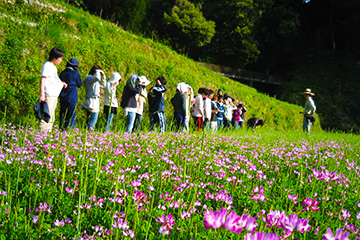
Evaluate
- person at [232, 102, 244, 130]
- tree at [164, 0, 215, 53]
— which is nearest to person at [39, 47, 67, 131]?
person at [232, 102, 244, 130]

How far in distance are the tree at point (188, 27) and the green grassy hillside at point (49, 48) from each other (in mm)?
20516

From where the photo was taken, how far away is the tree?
1340 inches

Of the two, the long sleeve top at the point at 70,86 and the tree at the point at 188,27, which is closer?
the long sleeve top at the point at 70,86

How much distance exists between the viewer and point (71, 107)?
18.8 ft

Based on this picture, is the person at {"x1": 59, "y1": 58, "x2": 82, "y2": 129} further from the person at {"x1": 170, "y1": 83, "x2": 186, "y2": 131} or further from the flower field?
the person at {"x1": 170, "y1": 83, "x2": 186, "y2": 131}

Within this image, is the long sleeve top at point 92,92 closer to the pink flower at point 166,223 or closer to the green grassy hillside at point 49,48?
the green grassy hillside at point 49,48

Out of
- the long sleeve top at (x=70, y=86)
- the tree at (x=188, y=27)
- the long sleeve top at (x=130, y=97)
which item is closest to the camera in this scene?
the long sleeve top at (x=70, y=86)

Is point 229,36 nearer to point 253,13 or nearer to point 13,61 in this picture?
point 253,13

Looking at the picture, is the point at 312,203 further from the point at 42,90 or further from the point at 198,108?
the point at 198,108

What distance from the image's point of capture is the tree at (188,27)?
34.0m

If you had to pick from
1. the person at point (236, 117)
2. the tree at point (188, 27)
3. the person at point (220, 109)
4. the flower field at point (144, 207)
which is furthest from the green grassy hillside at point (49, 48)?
the tree at point (188, 27)

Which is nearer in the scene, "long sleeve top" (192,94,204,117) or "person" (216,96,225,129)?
"long sleeve top" (192,94,204,117)

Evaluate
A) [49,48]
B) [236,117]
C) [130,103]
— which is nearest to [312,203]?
[130,103]

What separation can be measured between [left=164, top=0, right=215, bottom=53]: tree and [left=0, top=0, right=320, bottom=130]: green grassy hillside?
2052 centimetres
